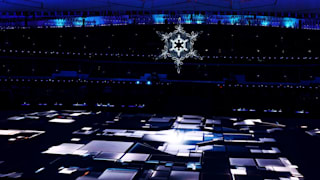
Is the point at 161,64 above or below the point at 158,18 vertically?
below

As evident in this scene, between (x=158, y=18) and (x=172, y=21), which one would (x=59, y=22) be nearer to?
(x=158, y=18)

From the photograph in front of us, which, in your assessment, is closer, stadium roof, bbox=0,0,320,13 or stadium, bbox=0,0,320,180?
stadium roof, bbox=0,0,320,13

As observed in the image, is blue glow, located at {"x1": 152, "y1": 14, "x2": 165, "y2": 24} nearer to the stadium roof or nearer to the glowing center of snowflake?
the stadium roof

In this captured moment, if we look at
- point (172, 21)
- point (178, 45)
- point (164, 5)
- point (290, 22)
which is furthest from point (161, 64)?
point (290, 22)

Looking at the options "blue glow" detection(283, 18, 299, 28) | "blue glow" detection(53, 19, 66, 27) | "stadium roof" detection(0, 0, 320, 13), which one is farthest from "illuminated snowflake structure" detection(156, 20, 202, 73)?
"blue glow" detection(53, 19, 66, 27)

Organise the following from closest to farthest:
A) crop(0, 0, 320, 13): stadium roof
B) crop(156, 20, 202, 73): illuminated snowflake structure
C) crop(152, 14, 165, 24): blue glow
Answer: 1. crop(0, 0, 320, 13): stadium roof
2. crop(152, 14, 165, 24): blue glow
3. crop(156, 20, 202, 73): illuminated snowflake structure

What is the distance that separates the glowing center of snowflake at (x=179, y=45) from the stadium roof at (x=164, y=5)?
0.74 metres

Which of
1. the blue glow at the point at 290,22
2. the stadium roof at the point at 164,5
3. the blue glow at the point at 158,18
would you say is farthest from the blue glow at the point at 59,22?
the blue glow at the point at 290,22

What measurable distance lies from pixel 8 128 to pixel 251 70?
5.22 metres

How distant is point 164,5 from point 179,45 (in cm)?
107

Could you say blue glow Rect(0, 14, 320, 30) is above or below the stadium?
above

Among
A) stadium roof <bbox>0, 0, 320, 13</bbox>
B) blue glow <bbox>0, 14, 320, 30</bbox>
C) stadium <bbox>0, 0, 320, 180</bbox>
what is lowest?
stadium <bbox>0, 0, 320, 180</bbox>

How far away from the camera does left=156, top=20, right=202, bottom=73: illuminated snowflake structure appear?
6621mm

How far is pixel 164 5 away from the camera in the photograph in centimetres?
605
